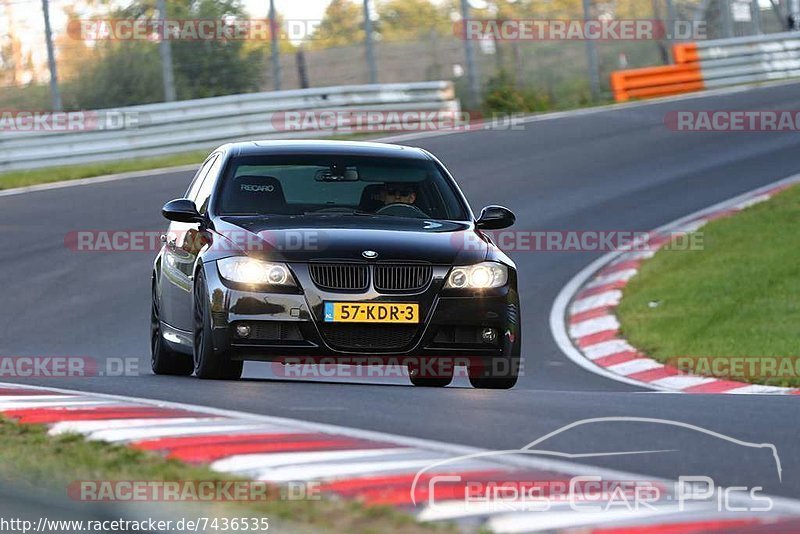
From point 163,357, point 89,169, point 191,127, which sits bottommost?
point 89,169

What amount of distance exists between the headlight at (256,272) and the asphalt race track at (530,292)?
1.81ft

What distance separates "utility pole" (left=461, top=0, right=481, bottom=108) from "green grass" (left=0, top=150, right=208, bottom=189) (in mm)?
6469

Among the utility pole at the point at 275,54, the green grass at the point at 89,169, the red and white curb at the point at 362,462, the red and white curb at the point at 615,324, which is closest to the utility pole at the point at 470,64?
the utility pole at the point at 275,54

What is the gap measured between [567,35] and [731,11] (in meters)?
5.86

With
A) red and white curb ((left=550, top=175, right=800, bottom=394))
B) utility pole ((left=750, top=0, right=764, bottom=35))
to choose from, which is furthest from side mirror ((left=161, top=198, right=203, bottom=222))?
utility pole ((left=750, top=0, right=764, bottom=35))

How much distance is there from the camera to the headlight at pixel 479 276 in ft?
27.0

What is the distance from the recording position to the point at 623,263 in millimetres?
15484

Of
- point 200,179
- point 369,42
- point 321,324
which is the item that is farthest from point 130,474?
point 369,42

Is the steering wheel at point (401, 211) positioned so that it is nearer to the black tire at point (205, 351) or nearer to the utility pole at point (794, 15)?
the black tire at point (205, 351)

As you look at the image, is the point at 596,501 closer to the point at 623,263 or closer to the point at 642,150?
the point at 623,263

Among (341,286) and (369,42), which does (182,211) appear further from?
(369,42)

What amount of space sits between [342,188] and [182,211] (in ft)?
4.31

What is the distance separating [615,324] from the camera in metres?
13.0

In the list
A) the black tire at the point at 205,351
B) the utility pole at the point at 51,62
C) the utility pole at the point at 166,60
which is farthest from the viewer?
the utility pole at the point at 166,60
